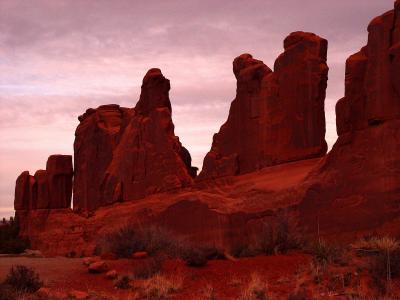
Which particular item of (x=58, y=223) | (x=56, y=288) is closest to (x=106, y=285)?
(x=56, y=288)

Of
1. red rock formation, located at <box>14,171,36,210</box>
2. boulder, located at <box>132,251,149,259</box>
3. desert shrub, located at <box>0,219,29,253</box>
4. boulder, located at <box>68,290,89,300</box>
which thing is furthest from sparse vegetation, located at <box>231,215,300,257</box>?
red rock formation, located at <box>14,171,36,210</box>

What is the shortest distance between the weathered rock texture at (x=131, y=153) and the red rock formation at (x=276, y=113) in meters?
2.98

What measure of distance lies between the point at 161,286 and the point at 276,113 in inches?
496

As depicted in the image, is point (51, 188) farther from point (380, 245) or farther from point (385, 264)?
point (385, 264)

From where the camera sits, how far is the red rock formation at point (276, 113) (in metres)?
24.4

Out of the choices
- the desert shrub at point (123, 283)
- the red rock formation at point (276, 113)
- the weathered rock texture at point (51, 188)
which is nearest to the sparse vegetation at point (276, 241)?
the desert shrub at point (123, 283)

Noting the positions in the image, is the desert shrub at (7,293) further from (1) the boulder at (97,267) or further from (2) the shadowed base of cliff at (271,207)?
(2) the shadowed base of cliff at (271,207)

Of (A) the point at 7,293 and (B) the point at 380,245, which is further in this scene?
(B) the point at 380,245

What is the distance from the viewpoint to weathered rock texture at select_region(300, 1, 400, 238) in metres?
19.5

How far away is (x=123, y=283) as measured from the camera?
15.6 meters

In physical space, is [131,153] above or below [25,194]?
above

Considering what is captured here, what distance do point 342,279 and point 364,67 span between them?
929cm

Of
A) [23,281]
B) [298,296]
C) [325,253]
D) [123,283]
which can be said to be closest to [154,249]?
[123,283]

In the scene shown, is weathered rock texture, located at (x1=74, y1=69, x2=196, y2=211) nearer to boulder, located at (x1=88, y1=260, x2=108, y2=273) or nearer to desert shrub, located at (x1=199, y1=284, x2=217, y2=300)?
boulder, located at (x1=88, y1=260, x2=108, y2=273)
